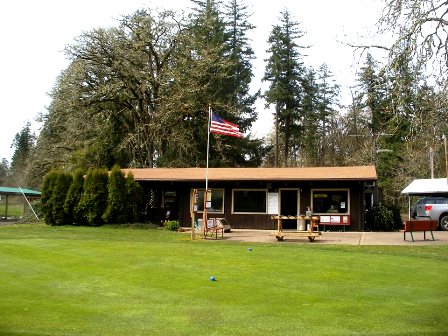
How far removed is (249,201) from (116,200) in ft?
22.8

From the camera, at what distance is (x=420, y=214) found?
979 inches

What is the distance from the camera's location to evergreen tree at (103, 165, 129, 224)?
25.1m

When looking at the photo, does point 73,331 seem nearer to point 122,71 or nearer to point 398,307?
point 398,307

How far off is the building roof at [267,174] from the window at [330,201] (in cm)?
96

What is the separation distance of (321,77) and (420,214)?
2878 cm

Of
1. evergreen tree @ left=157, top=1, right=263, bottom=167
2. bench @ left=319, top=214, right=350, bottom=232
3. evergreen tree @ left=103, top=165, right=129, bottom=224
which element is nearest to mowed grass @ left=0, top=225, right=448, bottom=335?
bench @ left=319, top=214, right=350, bottom=232

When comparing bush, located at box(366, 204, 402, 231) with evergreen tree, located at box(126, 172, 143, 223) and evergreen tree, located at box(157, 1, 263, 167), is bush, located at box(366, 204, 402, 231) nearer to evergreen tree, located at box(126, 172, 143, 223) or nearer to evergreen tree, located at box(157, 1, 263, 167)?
evergreen tree, located at box(126, 172, 143, 223)

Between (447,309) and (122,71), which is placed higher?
(122,71)

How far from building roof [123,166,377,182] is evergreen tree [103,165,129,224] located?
1.33m

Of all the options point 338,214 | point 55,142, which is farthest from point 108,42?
point 338,214

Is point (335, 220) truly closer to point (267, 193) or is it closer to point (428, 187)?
point (267, 193)

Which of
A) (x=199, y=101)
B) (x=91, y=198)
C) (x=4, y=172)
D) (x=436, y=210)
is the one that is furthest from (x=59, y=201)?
(x=4, y=172)

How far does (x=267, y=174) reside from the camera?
25500mm

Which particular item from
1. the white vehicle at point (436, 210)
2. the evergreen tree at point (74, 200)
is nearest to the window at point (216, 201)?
the evergreen tree at point (74, 200)
